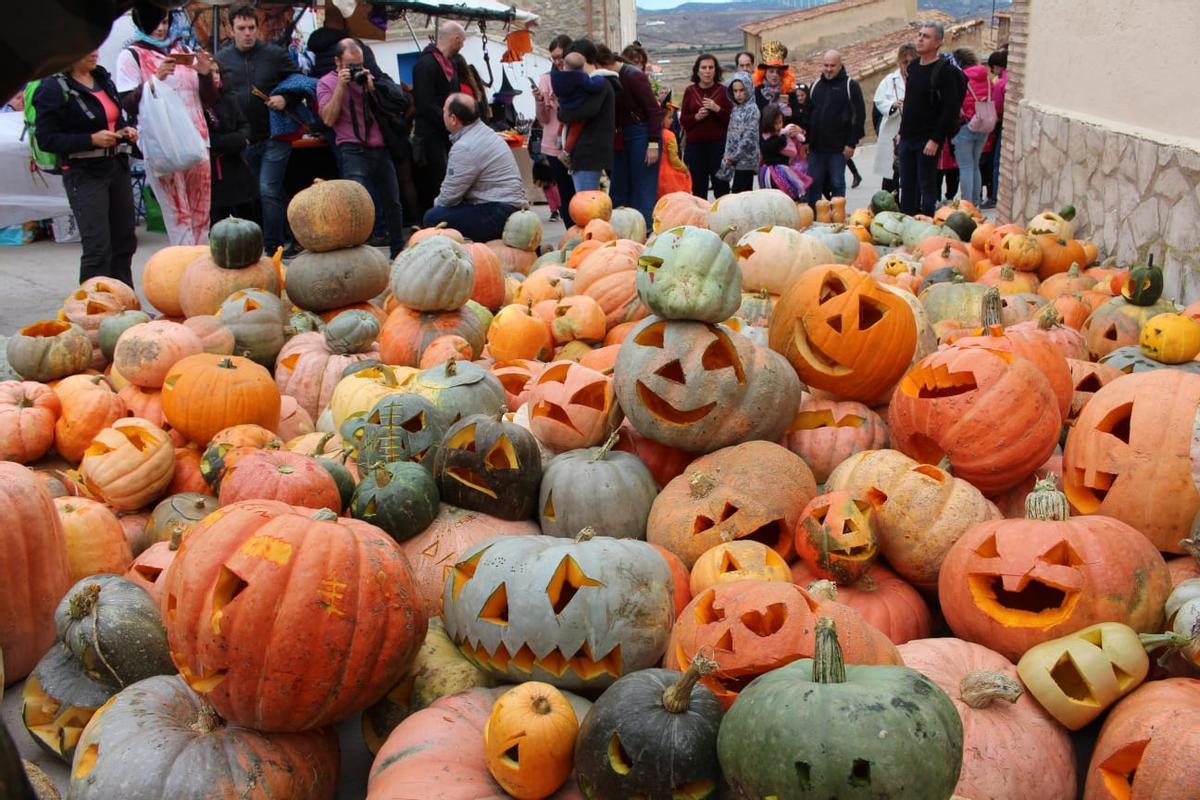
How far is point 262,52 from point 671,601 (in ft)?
27.8

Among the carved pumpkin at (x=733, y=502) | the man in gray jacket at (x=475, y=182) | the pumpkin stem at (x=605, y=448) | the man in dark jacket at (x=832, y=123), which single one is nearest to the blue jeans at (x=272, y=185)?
the man in gray jacket at (x=475, y=182)

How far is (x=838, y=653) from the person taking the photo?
1956mm

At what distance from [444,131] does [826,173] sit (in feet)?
15.0

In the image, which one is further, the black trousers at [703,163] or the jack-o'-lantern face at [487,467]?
the black trousers at [703,163]

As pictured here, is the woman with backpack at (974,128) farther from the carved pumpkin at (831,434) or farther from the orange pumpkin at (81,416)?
the orange pumpkin at (81,416)

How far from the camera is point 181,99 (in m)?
7.79

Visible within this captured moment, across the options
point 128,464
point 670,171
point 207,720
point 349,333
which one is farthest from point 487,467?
point 670,171

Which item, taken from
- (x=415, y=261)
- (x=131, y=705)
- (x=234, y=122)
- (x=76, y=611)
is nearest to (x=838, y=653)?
(x=131, y=705)

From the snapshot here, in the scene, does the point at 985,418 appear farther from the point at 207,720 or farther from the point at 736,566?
the point at 207,720

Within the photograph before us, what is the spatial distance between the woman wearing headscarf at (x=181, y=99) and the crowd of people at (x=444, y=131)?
0.05 feet

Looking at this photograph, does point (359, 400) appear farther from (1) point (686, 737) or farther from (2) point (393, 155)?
(2) point (393, 155)

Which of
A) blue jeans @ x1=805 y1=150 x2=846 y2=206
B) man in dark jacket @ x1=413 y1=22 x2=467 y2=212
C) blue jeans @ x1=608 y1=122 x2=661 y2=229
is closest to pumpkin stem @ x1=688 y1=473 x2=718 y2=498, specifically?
blue jeans @ x1=608 y1=122 x2=661 y2=229

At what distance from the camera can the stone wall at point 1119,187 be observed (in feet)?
21.2

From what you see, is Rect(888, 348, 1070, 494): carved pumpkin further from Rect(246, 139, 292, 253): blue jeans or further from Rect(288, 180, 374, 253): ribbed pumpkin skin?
Rect(246, 139, 292, 253): blue jeans
